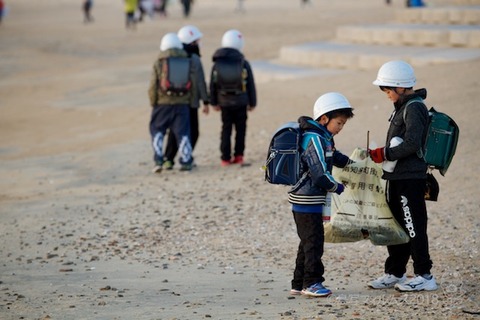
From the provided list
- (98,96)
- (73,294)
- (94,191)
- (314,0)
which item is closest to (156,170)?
(94,191)

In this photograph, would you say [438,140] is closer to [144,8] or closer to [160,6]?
[144,8]

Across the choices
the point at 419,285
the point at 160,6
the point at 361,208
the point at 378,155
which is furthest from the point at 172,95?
the point at 160,6

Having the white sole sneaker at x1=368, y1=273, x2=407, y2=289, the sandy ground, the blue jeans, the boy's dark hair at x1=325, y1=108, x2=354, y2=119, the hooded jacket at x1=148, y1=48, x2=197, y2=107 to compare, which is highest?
the boy's dark hair at x1=325, y1=108, x2=354, y2=119

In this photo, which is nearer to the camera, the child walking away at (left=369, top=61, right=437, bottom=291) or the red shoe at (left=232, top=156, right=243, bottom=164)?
the child walking away at (left=369, top=61, right=437, bottom=291)

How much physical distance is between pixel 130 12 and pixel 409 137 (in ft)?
108

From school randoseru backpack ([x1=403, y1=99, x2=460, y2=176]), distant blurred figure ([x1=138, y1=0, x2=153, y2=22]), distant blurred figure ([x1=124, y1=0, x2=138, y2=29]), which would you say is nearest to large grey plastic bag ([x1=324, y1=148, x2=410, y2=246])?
school randoseru backpack ([x1=403, y1=99, x2=460, y2=176])

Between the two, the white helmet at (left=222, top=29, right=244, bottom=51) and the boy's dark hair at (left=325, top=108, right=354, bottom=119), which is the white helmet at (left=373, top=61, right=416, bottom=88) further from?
the white helmet at (left=222, top=29, right=244, bottom=51)

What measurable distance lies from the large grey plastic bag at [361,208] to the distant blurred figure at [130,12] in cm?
3247

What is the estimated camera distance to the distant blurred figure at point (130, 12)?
1527 inches

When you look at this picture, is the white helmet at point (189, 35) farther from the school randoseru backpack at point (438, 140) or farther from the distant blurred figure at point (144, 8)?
the distant blurred figure at point (144, 8)

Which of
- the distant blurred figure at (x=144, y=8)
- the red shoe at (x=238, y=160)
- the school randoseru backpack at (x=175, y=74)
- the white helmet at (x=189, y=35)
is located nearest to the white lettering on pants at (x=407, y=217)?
the school randoseru backpack at (x=175, y=74)

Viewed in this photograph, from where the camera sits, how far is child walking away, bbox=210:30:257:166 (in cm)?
1244

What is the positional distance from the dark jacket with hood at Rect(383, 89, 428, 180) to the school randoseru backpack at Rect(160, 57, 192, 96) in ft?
18.3

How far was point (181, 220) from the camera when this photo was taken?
1009cm
